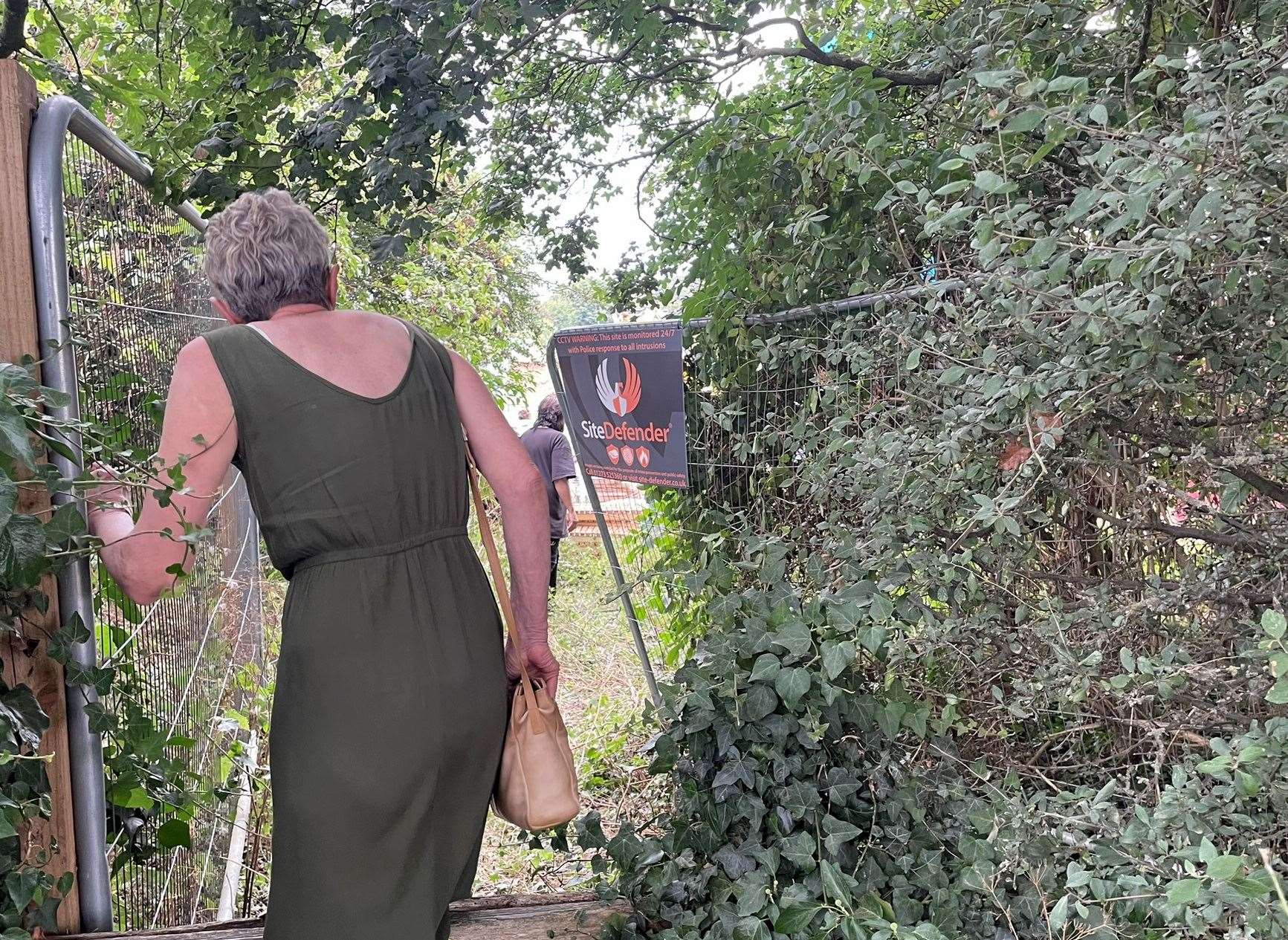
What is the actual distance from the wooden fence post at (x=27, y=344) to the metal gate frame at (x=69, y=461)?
0.02 metres

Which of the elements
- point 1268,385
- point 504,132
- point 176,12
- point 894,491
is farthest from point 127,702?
point 504,132

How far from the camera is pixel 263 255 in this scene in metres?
1.97

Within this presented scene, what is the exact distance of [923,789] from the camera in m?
2.23

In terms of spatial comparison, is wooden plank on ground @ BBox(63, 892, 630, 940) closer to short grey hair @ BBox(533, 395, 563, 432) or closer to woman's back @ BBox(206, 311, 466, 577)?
woman's back @ BBox(206, 311, 466, 577)

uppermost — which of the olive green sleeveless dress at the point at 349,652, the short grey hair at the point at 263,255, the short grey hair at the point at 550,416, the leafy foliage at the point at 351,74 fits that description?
the leafy foliage at the point at 351,74

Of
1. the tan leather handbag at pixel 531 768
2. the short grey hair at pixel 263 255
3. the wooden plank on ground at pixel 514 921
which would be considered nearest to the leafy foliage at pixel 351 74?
the short grey hair at pixel 263 255

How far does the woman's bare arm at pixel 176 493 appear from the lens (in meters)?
1.82

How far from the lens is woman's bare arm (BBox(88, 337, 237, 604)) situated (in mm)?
1815

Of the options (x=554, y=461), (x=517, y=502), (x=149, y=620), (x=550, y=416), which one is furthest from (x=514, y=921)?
(x=550, y=416)

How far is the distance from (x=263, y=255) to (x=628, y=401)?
2220 mm

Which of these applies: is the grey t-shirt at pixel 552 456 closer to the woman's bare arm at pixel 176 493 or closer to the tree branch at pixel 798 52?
the tree branch at pixel 798 52

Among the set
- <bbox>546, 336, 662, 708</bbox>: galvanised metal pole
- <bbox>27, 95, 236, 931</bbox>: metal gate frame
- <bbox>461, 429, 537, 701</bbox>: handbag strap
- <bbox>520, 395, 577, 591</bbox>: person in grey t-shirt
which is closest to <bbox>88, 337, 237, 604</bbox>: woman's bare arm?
<bbox>27, 95, 236, 931</bbox>: metal gate frame

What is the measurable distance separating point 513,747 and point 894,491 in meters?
1.06

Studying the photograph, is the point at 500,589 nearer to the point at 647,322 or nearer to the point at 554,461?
the point at 647,322
